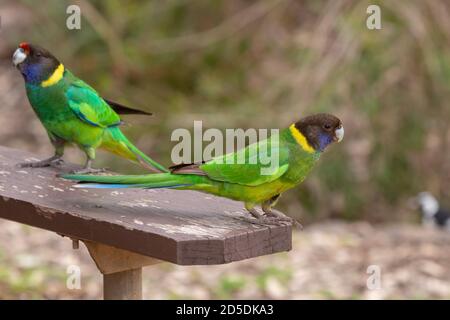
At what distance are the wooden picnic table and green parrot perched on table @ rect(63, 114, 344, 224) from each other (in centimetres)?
9

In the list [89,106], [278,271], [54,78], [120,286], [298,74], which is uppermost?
[298,74]

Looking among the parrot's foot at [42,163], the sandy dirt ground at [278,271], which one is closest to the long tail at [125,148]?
the parrot's foot at [42,163]

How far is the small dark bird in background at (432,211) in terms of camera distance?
24.0 ft

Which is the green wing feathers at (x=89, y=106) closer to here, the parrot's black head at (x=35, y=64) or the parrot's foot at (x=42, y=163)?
the parrot's black head at (x=35, y=64)

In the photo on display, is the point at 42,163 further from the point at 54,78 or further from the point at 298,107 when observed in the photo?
the point at 298,107

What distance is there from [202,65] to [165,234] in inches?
194

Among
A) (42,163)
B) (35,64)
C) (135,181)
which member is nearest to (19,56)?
(35,64)

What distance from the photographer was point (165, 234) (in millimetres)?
2676

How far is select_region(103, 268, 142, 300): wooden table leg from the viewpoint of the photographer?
3340 mm

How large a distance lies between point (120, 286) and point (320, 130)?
981mm

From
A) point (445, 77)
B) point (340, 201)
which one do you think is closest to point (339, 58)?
point (445, 77)

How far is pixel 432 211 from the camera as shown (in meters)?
7.45
